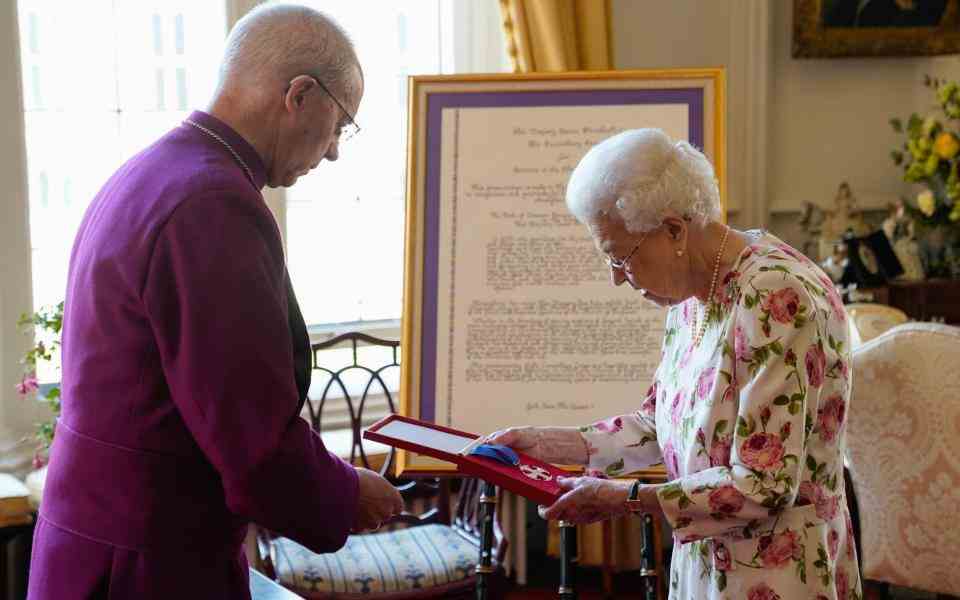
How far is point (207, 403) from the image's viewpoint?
145 cm

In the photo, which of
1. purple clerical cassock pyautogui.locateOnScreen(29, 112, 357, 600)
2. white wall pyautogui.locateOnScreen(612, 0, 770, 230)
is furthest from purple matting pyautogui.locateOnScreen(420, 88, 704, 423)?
white wall pyautogui.locateOnScreen(612, 0, 770, 230)

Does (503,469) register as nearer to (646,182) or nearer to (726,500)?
(726,500)

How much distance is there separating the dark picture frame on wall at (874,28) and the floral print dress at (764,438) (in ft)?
8.90

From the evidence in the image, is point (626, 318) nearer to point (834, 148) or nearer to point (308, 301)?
point (308, 301)

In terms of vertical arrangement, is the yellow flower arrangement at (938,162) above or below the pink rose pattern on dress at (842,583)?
above

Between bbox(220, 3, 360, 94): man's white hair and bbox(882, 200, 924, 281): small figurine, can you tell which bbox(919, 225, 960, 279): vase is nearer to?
bbox(882, 200, 924, 281): small figurine

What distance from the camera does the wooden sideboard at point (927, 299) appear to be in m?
3.94

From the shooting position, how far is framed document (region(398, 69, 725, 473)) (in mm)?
2791

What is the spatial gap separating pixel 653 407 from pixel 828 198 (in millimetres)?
2723

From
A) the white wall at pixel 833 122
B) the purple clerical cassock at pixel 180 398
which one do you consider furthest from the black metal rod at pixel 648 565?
the white wall at pixel 833 122

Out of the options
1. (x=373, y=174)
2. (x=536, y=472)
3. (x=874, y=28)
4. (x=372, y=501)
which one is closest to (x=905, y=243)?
(x=874, y=28)

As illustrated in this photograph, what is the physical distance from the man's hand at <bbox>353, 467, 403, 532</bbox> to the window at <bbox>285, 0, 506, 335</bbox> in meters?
2.32

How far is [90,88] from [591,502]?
2426mm

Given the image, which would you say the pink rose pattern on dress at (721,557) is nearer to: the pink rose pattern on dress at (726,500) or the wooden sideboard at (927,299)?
the pink rose pattern on dress at (726,500)
